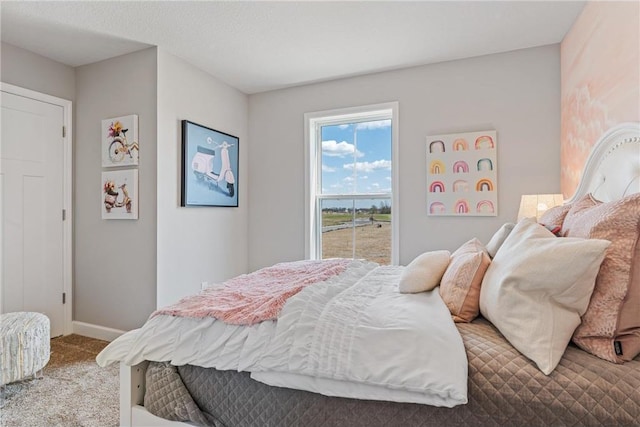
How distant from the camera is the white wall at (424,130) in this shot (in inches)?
115

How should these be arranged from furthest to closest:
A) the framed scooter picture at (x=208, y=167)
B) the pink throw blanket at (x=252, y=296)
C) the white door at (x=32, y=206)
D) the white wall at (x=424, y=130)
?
the framed scooter picture at (x=208, y=167), the white wall at (x=424, y=130), the white door at (x=32, y=206), the pink throw blanket at (x=252, y=296)

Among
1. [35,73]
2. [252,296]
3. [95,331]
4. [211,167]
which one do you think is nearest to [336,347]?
[252,296]

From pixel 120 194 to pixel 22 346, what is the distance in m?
1.33

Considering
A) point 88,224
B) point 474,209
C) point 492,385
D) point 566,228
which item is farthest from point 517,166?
point 88,224

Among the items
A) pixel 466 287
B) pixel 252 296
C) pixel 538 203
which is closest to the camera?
pixel 466 287

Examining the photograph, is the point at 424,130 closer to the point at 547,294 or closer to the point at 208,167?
the point at 208,167

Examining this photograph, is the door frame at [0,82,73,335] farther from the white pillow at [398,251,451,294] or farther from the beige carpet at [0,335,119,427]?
the white pillow at [398,251,451,294]

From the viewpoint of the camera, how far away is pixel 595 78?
2164 mm

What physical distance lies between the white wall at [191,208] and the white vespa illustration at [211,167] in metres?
0.16

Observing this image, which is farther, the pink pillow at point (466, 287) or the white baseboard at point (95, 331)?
the white baseboard at point (95, 331)

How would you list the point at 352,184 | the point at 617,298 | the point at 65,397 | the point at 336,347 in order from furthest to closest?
the point at 352,184 → the point at 65,397 → the point at 336,347 → the point at 617,298

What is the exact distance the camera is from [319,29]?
2.61m

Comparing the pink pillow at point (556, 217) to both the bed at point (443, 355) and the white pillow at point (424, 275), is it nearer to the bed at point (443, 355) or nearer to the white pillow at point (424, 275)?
the bed at point (443, 355)

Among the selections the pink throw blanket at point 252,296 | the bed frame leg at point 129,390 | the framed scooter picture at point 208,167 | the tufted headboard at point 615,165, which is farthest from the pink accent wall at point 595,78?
the framed scooter picture at point 208,167
